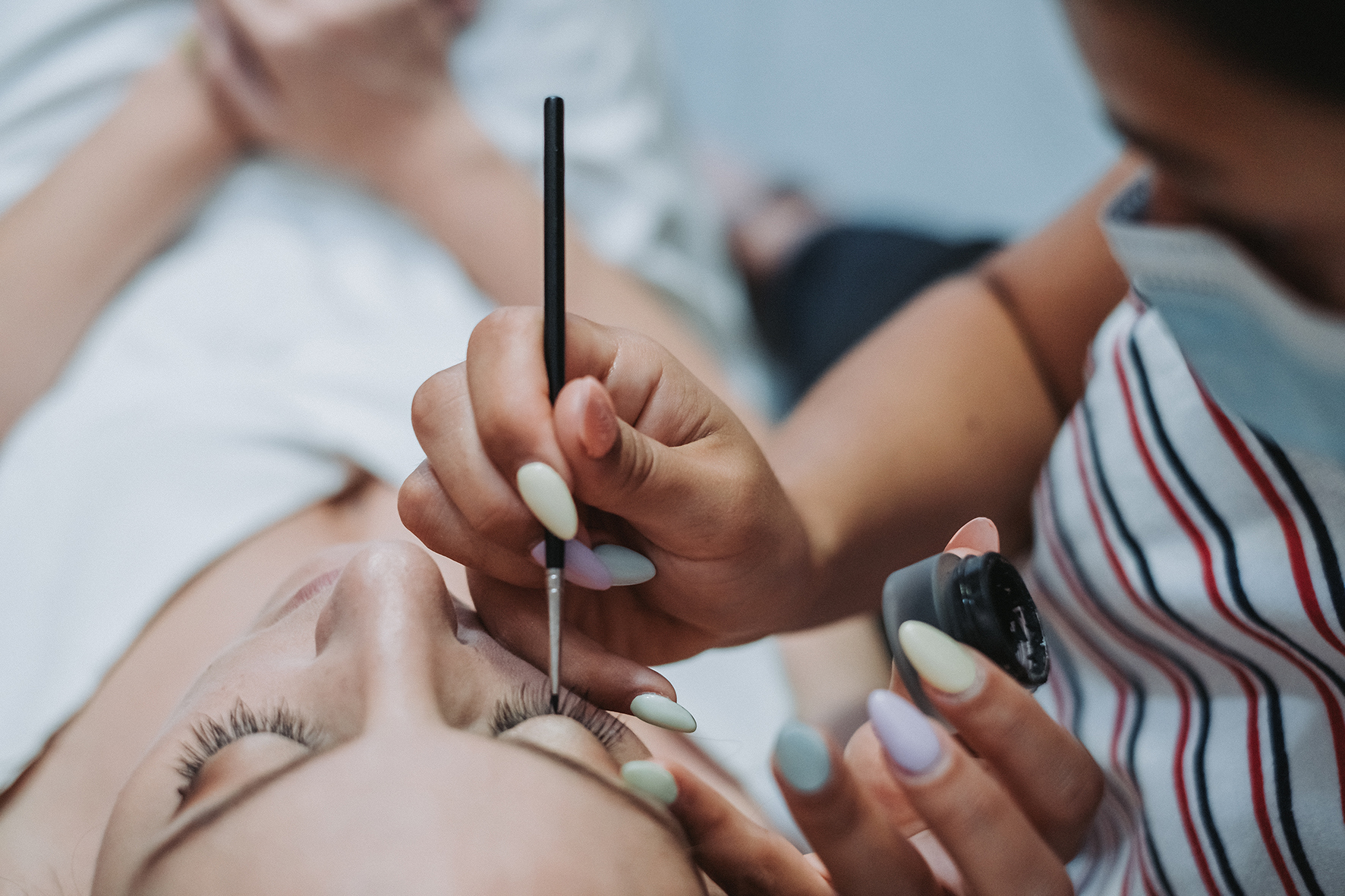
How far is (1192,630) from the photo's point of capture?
0.59 meters

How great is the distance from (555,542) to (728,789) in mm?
272

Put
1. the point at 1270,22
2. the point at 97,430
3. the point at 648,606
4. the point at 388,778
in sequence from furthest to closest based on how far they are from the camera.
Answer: the point at 97,430 < the point at 648,606 < the point at 388,778 < the point at 1270,22

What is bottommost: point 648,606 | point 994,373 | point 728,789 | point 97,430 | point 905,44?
point 728,789

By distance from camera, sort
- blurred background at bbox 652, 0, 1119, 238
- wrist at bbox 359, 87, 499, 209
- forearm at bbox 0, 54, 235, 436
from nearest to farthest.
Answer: forearm at bbox 0, 54, 235, 436 → wrist at bbox 359, 87, 499, 209 → blurred background at bbox 652, 0, 1119, 238

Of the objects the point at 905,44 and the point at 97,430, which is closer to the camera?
the point at 97,430

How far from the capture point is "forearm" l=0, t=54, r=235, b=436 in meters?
0.80

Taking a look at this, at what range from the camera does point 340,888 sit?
377 mm

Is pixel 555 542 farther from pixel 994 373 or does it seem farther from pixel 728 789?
pixel 994 373

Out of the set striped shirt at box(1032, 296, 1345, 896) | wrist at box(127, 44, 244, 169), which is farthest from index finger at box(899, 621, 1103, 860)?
wrist at box(127, 44, 244, 169)

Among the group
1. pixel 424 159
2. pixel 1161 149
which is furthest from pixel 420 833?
pixel 424 159

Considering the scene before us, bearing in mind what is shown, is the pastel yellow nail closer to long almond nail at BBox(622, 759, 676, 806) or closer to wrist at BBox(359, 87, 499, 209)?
long almond nail at BBox(622, 759, 676, 806)

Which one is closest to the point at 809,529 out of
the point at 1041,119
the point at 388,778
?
the point at 388,778

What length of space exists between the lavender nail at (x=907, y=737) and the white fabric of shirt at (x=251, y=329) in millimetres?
217

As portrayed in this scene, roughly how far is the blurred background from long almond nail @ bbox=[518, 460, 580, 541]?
883 millimetres
